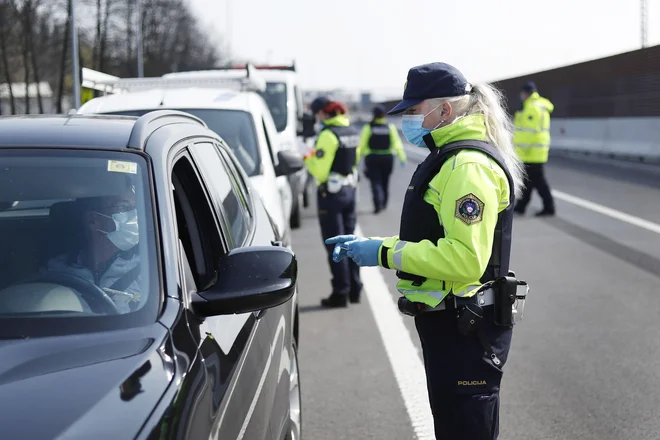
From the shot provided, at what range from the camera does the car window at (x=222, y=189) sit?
3.64 metres

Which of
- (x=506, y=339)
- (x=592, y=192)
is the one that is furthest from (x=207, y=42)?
(x=506, y=339)

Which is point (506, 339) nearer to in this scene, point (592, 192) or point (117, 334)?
point (117, 334)

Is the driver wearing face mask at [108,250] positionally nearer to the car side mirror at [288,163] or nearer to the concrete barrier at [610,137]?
the car side mirror at [288,163]

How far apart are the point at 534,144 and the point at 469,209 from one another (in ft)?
38.5

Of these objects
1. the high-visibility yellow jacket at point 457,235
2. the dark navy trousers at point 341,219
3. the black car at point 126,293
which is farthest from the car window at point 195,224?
the dark navy trousers at point 341,219

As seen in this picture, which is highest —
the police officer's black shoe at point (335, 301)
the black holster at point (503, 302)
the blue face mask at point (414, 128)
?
the blue face mask at point (414, 128)

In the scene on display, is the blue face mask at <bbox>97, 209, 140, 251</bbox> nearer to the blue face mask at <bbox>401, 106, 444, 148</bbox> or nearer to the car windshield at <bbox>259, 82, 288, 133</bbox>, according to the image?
the blue face mask at <bbox>401, 106, 444, 148</bbox>

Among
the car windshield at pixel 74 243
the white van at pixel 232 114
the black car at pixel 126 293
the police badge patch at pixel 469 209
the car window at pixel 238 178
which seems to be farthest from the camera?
the white van at pixel 232 114

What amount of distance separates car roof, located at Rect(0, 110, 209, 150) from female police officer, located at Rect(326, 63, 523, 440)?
93cm

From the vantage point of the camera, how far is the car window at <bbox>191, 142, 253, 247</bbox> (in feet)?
11.9

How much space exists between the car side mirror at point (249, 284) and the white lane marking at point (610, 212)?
10518 millimetres

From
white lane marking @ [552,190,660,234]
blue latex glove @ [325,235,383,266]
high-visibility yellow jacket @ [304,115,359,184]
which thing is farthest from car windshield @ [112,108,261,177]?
white lane marking @ [552,190,660,234]

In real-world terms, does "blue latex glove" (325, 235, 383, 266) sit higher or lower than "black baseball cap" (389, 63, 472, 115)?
Result: lower

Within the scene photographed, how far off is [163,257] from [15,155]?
70 centimetres
